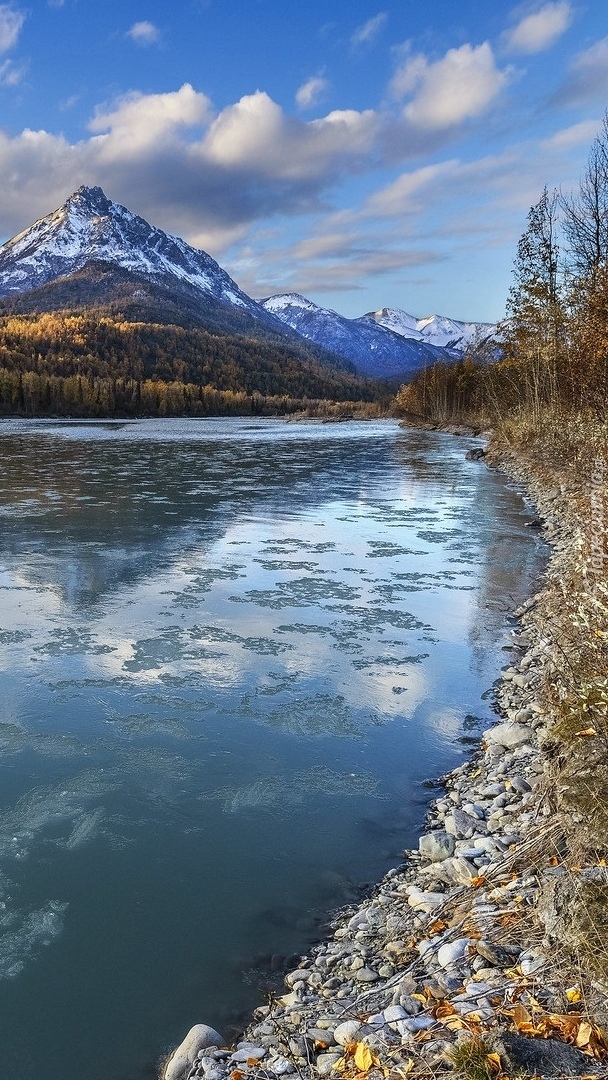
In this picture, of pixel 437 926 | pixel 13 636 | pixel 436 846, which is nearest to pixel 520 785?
pixel 436 846

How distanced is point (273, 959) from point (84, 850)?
1889 millimetres

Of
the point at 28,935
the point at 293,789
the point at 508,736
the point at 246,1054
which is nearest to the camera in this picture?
the point at 246,1054

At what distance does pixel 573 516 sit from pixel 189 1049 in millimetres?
15539

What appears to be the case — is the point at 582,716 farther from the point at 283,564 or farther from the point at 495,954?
the point at 283,564

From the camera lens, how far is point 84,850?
18.0 ft

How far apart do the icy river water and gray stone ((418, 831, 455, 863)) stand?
0.32 meters

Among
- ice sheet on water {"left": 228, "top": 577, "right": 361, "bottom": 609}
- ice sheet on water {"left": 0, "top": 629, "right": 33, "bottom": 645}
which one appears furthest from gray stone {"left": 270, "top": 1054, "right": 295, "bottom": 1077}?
ice sheet on water {"left": 228, "top": 577, "right": 361, "bottom": 609}

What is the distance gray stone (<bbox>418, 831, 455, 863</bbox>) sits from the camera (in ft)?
17.4

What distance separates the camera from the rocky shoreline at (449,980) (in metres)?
2.97

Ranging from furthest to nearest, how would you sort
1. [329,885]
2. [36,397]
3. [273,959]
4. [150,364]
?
[150,364]
[36,397]
[329,885]
[273,959]

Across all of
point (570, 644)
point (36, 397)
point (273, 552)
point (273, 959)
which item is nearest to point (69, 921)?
point (273, 959)

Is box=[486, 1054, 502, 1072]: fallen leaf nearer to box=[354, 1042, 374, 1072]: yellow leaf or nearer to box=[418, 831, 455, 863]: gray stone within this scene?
box=[354, 1042, 374, 1072]: yellow leaf

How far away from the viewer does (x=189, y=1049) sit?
3688mm

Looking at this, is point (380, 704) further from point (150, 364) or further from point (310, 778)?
point (150, 364)
